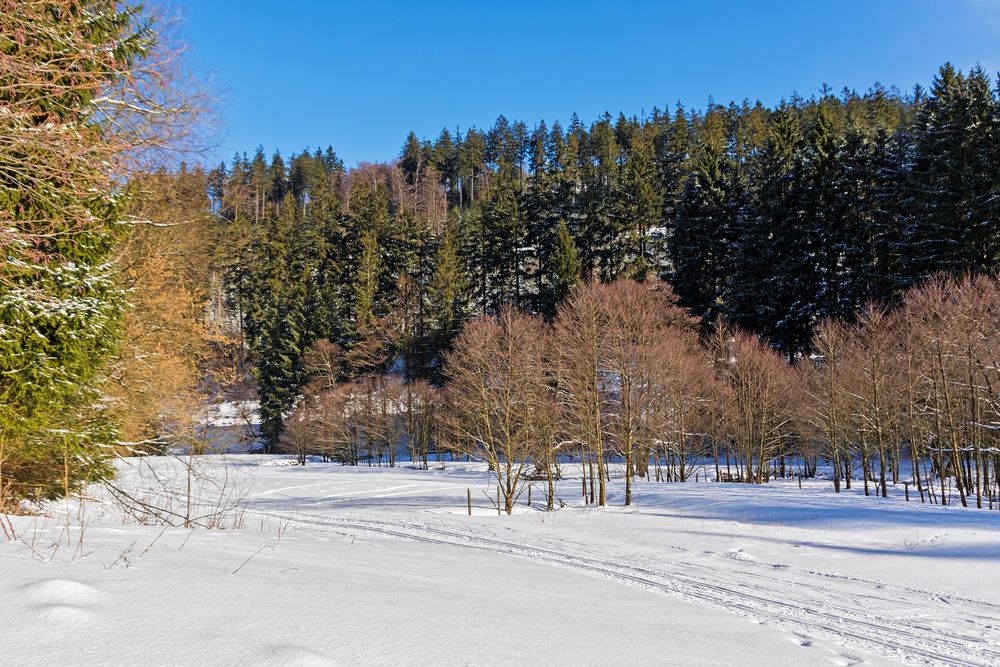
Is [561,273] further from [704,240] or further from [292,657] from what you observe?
[292,657]

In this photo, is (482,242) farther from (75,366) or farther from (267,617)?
(267,617)

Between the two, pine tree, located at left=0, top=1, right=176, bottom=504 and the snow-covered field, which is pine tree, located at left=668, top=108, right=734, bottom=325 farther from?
pine tree, located at left=0, top=1, right=176, bottom=504

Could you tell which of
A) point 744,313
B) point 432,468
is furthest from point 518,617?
point 744,313

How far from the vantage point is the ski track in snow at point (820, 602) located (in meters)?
5.65

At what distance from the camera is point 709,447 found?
1690 inches

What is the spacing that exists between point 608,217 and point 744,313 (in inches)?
834

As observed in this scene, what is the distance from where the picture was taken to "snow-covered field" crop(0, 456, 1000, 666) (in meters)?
2.73

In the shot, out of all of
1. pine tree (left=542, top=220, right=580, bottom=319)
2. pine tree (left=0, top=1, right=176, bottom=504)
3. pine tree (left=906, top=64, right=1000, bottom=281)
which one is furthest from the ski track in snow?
pine tree (left=542, top=220, right=580, bottom=319)

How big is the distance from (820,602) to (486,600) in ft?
18.0

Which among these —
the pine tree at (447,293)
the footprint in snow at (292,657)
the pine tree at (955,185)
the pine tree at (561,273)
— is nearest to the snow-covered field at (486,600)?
the footprint in snow at (292,657)

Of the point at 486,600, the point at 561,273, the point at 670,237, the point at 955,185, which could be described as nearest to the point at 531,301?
the point at 561,273

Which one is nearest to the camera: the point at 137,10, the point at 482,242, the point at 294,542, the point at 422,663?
the point at 422,663

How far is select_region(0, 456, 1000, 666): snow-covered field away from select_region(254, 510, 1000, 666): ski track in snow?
0.14 feet

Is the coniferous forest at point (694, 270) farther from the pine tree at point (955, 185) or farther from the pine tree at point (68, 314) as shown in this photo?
the pine tree at point (68, 314)
